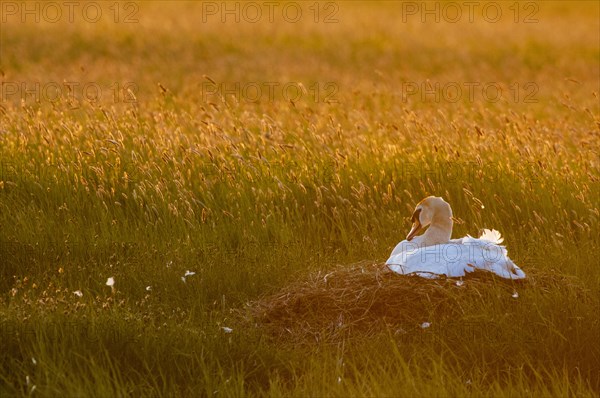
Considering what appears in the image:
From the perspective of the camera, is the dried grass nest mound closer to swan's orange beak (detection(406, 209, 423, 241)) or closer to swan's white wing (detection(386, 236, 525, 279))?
swan's white wing (detection(386, 236, 525, 279))

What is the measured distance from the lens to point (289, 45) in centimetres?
3041

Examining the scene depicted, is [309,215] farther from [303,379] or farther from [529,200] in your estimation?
[303,379]

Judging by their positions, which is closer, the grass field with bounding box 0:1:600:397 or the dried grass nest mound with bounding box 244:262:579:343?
the grass field with bounding box 0:1:600:397

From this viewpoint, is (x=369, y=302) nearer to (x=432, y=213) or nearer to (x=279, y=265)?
(x=279, y=265)

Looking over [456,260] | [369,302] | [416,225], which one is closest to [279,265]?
[369,302]

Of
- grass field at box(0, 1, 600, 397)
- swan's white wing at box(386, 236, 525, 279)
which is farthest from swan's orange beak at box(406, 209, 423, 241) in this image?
swan's white wing at box(386, 236, 525, 279)

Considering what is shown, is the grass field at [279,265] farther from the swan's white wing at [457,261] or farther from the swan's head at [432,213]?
the swan's head at [432,213]

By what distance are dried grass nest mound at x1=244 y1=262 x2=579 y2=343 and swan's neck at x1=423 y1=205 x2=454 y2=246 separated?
0.64m

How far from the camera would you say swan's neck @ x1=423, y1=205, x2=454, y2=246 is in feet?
27.0

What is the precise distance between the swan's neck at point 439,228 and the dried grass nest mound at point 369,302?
0.64 metres

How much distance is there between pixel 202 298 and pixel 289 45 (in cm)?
2319

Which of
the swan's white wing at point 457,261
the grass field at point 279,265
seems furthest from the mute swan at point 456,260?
the grass field at point 279,265

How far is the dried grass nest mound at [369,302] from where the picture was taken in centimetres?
730

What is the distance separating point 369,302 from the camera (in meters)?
7.54
